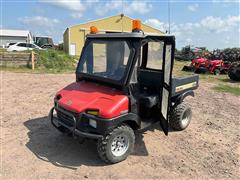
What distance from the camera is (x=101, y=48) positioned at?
15.7 feet

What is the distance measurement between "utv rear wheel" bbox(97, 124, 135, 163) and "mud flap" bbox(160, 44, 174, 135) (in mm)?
711

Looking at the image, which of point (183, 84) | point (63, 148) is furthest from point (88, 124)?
point (183, 84)

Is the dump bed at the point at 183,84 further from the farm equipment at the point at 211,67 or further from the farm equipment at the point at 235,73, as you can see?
the farm equipment at the point at 211,67

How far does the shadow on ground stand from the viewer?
436 cm

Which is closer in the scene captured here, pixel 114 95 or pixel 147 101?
pixel 114 95

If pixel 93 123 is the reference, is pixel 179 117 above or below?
below

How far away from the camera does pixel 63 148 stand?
15.8 ft

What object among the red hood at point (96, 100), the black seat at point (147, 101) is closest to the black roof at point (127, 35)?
the red hood at point (96, 100)

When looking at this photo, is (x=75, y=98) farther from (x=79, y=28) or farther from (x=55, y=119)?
(x=79, y=28)

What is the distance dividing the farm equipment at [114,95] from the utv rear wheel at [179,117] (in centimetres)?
56

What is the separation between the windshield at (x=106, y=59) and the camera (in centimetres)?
440

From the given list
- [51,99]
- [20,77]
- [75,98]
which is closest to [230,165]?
[75,98]

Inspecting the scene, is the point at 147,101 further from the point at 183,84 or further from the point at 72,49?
the point at 72,49

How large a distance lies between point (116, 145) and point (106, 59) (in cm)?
145
